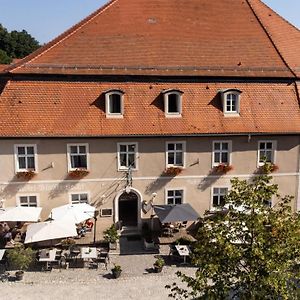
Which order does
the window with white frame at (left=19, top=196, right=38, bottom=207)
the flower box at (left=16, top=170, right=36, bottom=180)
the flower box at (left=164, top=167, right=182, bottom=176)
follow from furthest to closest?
the flower box at (left=164, top=167, right=182, bottom=176), the window with white frame at (left=19, top=196, right=38, bottom=207), the flower box at (left=16, top=170, right=36, bottom=180)

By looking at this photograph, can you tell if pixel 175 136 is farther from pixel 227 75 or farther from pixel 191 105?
pixel 227 75

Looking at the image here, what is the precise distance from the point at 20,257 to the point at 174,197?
861 cm

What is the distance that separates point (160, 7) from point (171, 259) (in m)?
14.7

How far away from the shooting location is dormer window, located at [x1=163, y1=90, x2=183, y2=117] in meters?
22.5

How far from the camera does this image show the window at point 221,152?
23.2 m

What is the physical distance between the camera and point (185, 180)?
23.2 metres

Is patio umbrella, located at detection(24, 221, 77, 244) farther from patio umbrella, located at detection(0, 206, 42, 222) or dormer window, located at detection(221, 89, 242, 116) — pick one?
dormer window, located at detection(221, 89, 242, 116)

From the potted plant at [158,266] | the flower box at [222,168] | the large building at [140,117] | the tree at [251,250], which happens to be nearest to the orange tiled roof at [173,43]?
the large building at [140,117]

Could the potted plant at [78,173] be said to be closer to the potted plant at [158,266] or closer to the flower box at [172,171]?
the flower box at [172,171]

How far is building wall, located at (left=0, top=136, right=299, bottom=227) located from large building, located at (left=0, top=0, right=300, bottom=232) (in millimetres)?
53

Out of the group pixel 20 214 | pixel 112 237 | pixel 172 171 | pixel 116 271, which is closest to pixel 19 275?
pixel 20 214

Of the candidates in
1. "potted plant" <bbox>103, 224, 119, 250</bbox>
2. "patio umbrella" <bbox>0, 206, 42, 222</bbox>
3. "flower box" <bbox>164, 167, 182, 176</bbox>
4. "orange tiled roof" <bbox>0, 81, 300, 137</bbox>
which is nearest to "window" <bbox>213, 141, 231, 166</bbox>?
"orange tiled roof" <bbox>0, 81, 300, 137</bbox>

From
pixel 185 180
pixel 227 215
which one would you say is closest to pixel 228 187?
pixel 185 180

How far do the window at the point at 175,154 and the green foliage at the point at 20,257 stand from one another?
27.5 feet
